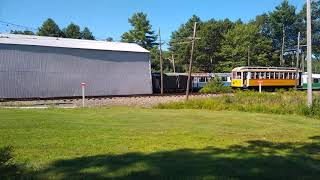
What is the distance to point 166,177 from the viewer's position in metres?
6.17

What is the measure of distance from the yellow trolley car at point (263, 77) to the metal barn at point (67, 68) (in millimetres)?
11410

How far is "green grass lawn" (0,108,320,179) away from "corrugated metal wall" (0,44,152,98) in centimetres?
3171

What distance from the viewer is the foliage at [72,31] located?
373ft

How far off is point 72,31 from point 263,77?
67.2 metres

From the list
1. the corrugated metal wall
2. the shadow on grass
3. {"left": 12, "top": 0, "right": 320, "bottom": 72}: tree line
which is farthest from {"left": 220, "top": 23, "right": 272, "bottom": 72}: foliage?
the shadow on grass

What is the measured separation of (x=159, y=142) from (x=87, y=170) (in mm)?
3586

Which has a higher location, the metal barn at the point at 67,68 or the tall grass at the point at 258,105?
the metal barn at the point at 67,68

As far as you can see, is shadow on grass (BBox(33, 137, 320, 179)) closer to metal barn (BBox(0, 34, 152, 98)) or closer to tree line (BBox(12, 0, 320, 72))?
metal barn (BBox(0, 34, 152, 98))

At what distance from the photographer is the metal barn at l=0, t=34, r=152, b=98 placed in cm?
4381

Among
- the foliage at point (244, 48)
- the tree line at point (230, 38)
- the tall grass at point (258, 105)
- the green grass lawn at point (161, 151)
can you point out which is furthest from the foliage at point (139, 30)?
the green grass lawn at point (161, 151)

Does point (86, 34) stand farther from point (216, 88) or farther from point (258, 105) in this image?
point (258, 105)

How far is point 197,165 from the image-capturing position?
23.5ft

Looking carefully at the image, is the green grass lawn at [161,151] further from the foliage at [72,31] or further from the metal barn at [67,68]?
the foliage at [72,31]

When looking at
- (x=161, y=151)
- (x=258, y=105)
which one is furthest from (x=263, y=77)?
(x=161, y=151)
